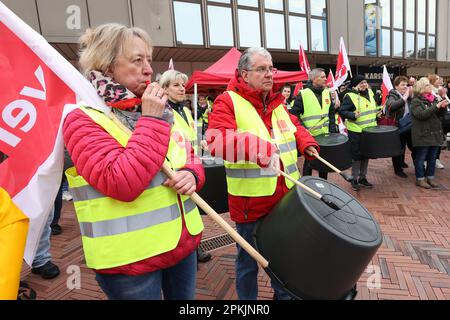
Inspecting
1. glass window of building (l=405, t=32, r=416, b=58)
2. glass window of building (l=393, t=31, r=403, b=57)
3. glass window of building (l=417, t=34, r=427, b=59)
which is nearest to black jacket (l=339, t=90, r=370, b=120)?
glass window of building (l=393, t=31, r=403, b=57)

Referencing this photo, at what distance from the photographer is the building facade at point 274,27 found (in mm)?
9617

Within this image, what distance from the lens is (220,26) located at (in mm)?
11625

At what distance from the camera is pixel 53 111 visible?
134 cm

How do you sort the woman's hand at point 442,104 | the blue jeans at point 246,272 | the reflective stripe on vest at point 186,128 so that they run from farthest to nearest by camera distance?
the woman's hand at point 442,104 < the blue jeans at point 246,272 < the reflective stripe on vest at point 186,128

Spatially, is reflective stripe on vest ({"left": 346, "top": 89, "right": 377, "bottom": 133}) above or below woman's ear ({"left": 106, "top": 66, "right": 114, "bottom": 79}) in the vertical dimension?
below

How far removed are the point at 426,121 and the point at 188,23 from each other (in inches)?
343

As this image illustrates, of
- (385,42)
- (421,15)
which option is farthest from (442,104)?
(421,15)

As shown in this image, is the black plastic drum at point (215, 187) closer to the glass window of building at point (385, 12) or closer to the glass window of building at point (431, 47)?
the glass window of building at point (385, 12)

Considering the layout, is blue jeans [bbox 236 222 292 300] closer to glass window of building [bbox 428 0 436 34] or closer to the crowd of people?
the crowd of people

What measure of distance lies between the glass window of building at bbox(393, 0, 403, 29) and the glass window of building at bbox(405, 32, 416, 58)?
836mm

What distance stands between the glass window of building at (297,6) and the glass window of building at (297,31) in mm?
292

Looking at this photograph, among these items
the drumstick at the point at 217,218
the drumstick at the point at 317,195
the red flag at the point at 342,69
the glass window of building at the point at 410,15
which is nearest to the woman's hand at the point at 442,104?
the red flag at the point at 342,69

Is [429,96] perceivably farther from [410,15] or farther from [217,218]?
[410,15]

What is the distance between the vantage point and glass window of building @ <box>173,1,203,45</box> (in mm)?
10891
